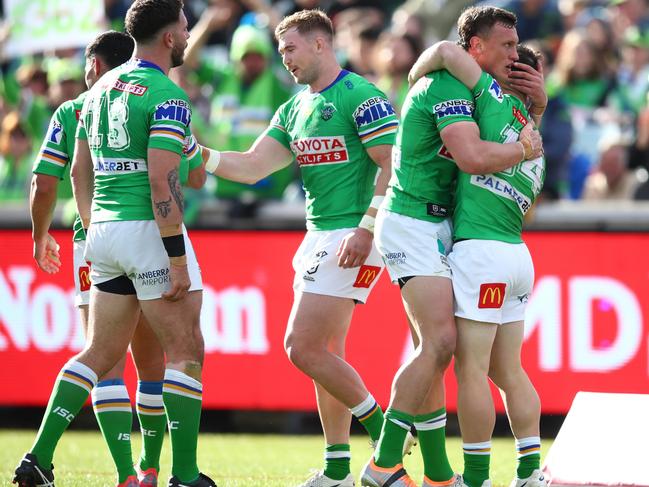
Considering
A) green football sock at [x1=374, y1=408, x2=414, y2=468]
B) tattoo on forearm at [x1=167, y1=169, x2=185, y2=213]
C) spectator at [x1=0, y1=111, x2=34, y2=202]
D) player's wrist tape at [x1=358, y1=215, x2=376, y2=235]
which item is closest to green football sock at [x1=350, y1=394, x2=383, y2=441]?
green football sock at [x1=374, y1=408, x2=414, y2=468]

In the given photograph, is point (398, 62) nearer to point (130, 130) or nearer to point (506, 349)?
point (506, 349)

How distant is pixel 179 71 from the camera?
1205 centimetres

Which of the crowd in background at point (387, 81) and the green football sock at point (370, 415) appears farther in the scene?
the crowd in background at point (387, 81)

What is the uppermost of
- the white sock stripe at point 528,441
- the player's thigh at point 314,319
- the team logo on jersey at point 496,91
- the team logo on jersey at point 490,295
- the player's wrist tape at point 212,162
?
the team logo on jersey at point 496,91

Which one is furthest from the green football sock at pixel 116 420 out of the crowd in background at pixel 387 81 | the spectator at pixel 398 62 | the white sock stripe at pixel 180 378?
the spectator at pixel 398 62

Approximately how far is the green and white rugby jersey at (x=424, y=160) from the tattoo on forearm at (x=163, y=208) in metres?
1.20

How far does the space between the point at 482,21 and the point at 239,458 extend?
162 inches

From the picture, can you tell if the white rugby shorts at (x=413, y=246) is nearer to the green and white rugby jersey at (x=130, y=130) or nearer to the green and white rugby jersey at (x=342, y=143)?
the green and white rugby jersey at (x=342, y=143)

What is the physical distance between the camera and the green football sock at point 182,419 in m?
5.98

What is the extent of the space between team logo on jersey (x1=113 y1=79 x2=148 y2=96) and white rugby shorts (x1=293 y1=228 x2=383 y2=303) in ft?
4.56

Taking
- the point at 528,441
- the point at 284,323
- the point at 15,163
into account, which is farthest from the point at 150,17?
the point at 15,163

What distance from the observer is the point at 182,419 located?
6.03 meters

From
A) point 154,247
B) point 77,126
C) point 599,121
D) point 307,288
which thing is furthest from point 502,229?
point 599,121

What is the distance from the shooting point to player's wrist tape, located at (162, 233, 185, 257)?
5887 millimetres
